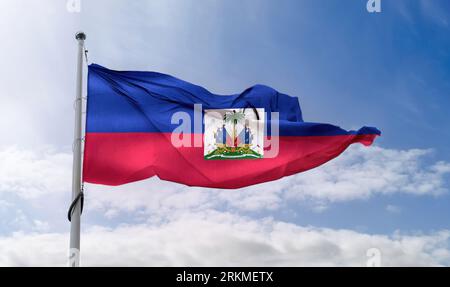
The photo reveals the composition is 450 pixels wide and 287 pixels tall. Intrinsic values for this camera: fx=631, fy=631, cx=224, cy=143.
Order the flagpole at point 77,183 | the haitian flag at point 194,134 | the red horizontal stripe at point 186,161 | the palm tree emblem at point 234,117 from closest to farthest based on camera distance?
1. the flagpole at point 77,183
2. the red horizontal stripe at point 186,161
3. the haitian flag at point 194,134
4. the palm tree emblem at point 234,117

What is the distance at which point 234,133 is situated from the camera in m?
15.5

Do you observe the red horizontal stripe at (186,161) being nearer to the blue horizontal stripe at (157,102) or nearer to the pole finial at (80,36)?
the blue horizontal stripe at (157,102)

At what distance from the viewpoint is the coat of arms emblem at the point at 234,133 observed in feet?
50.2

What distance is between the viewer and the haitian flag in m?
14.8

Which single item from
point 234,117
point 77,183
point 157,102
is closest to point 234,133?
point 234,117

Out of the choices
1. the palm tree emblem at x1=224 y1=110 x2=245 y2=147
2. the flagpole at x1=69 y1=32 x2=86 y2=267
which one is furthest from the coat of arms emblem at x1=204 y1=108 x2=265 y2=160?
the flagpole at x1=69 y1=32 x2=86 y2=267

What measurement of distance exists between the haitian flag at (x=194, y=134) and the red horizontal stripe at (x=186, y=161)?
0.08 ft

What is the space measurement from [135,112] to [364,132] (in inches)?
221

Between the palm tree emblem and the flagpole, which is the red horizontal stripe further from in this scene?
the palm tree emblem

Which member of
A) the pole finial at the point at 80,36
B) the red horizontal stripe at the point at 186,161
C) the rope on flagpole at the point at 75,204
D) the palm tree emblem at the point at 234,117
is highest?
the pole finial at the point at 80,36

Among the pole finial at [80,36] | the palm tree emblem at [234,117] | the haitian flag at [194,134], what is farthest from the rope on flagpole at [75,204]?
the palm tree emblem at [234,117]

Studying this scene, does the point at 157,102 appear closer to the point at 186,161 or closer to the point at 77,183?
the point at 186,161
